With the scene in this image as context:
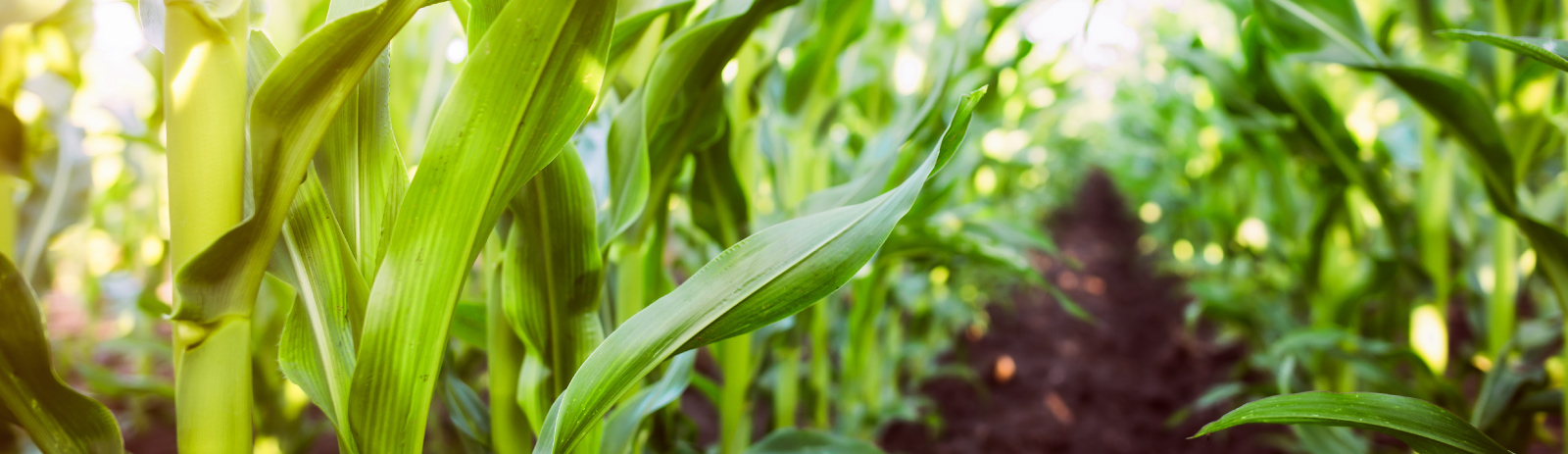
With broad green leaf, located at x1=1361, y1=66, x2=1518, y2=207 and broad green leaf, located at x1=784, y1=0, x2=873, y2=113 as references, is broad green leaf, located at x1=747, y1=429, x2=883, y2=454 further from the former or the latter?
broad green leaf, located at x1=1361, y1=66, x2=1518, y2=207

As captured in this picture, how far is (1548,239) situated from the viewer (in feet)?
1.79

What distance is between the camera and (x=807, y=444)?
1.88ft

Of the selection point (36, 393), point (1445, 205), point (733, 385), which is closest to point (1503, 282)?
point (1445, 205)

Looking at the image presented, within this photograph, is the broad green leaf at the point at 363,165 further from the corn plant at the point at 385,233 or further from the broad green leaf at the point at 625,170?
the broad green leaf at the point at 625,170

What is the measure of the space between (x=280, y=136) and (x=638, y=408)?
11.7 inches

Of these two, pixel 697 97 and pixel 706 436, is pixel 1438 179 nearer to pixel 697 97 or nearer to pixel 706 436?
pixel 697 97

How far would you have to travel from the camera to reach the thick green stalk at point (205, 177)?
1.00 ft

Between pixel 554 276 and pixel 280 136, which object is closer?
pixel 280 136

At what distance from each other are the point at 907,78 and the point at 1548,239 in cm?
83

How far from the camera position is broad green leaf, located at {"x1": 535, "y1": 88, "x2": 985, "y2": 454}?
34 centimetres

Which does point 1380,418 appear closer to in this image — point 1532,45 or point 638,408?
point 1532,45

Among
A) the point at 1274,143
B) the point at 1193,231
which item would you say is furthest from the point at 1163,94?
the point at 1274,143

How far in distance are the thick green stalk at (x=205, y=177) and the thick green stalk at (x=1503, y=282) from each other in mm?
1229

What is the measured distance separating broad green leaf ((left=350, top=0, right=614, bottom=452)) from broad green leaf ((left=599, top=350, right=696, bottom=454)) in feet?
0.55
